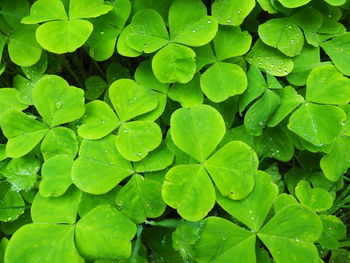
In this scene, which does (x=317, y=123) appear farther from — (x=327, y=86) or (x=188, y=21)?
(x=188, y=21)

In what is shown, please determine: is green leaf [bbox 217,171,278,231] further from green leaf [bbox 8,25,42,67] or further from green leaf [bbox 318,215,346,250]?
green leaf [bbox 8,25,42,67]

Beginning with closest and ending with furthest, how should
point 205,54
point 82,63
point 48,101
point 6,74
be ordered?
point 48,101 → point 205,54 → point 6,74 → point 82,63

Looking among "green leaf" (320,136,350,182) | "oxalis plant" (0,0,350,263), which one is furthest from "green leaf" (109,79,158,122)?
"green leaf" (320,136,350,182)

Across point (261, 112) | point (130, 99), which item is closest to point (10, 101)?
point (130, 99)

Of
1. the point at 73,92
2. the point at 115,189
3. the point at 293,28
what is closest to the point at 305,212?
the point at 115,189

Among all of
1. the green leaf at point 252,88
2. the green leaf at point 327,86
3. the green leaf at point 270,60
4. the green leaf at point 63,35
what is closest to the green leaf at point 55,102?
the green leaf at point 63,35

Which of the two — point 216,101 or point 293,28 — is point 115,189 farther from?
point 293,28
